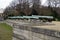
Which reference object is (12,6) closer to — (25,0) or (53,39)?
(25,0)

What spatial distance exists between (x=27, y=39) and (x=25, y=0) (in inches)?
2107

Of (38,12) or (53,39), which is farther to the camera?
(38,12)

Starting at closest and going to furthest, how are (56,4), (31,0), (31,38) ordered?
(31,38)
(56,4)
(31,0)

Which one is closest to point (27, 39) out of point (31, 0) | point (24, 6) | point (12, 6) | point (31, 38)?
point (31, 38)

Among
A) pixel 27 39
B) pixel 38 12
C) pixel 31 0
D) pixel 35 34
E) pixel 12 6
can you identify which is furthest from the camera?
pixel 12 6

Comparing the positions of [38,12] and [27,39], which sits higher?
[27,39]

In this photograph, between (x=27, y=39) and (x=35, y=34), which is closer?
(x=35, y=34)

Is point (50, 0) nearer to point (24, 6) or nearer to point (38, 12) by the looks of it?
point (24, 6)

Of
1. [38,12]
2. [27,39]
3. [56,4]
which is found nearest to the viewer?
[27,39]

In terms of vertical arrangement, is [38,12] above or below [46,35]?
below

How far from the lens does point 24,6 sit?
5716cm

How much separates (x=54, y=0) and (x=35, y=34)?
45.7 meters

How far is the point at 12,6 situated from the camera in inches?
2827

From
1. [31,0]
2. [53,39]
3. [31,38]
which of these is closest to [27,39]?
[31,38]
